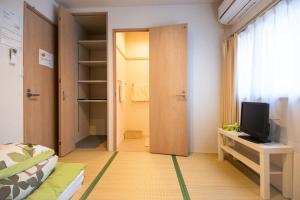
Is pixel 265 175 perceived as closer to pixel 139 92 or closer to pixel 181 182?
pixel 181 182

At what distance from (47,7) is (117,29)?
103 centimetres

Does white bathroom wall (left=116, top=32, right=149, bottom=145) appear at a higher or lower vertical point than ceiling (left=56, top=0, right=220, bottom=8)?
lower

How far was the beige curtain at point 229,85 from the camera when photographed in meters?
2.63

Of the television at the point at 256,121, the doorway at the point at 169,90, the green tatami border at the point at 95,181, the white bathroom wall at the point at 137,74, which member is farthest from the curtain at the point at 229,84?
the white bathroom wall at the point at 137,74

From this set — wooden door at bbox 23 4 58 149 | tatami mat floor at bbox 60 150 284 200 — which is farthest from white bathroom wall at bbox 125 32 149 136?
wooden door at bbox 23 4 58 149

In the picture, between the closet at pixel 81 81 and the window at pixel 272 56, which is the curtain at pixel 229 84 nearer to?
the window at pixel 272 56

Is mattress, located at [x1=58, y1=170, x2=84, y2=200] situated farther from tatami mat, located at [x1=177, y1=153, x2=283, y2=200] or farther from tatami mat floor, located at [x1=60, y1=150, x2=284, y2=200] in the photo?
tatami mat, located at [x1=177, y1=153, x2=283, y2=200]

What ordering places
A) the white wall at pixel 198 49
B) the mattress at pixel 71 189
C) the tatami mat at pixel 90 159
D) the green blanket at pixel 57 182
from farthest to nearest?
the white wall at pixel 198 49 → the tatami mat at pixel 90 159 → the mattress at pixel 71 189 → the green blanket at pixel 57 182

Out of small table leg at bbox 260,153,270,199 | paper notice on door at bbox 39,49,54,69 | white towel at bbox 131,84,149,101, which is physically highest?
paper notice on door at bbox 39,49,54,69

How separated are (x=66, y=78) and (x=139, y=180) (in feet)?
6.23

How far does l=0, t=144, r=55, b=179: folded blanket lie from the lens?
107 cm

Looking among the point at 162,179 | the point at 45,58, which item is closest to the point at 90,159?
the point at 162,179

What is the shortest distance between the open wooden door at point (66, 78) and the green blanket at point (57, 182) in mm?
1400

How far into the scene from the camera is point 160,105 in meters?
2.94
